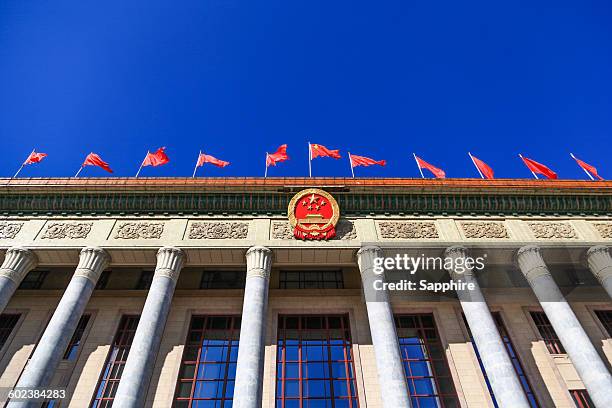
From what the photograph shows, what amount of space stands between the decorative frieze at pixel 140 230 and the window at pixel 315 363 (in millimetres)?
6393

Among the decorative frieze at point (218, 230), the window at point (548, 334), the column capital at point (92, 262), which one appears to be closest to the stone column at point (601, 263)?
the window at point (548, 334)

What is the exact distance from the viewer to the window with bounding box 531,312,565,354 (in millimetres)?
15655

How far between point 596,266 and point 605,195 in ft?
12.5

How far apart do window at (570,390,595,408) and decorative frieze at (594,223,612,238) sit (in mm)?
6150

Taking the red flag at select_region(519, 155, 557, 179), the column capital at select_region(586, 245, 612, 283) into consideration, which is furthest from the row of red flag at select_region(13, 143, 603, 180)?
the column capital at select_region(586, 245, 612, 283)

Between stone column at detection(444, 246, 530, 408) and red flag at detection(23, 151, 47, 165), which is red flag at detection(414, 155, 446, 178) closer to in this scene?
stone column at detection(444, 246, 530, 408)

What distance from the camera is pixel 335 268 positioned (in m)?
18.4

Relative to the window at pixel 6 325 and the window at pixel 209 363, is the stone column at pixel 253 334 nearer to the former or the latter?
the window at pixel 209 363

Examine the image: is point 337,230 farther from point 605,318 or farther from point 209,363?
point 605,318

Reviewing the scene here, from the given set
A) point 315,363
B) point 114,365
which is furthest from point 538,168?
point 114,365

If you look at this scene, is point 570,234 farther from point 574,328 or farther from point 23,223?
point 23,223

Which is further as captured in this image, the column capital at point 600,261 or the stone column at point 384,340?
the column capital at point 600,261

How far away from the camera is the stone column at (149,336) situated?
11016mm

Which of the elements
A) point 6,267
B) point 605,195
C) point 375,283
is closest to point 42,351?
point 6,267
